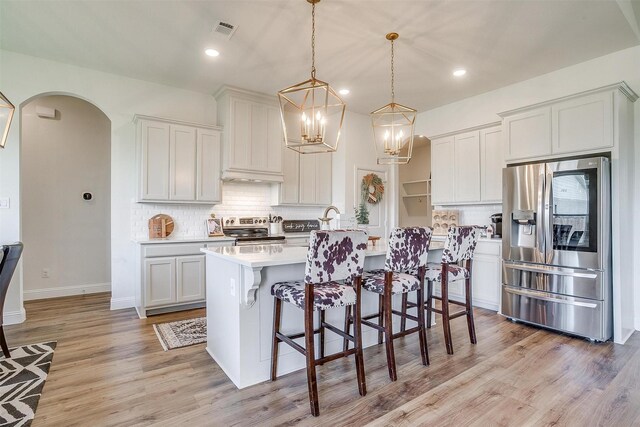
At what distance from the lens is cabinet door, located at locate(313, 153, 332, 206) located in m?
5.66

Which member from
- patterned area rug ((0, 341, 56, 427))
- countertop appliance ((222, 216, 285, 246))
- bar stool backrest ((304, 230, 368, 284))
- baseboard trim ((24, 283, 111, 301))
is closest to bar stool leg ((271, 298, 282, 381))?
bar stool backrest ((304, 230, 368, 284))

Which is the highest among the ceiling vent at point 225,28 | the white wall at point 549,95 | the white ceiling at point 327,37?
the white ceiling at point 327,37

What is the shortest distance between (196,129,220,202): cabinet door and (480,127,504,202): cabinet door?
3.70 meters

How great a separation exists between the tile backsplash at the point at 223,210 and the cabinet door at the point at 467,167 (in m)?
2.28

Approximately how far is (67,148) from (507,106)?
628 centimetres

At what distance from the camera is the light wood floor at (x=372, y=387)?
1.98m

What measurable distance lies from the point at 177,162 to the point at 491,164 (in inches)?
165

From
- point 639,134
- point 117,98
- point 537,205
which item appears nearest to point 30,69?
point 117,98

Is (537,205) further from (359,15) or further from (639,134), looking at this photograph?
(359,15)

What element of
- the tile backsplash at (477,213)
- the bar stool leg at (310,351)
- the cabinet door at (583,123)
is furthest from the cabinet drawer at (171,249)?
the cabinet door at (583,123)

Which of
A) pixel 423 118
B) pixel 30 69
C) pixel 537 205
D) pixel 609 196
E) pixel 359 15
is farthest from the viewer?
pixel 423 118

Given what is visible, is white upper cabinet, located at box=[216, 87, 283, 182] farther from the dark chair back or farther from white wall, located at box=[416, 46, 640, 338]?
white wall, located at box=[416, 46, 640, 338]

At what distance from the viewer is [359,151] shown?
5.84 meters

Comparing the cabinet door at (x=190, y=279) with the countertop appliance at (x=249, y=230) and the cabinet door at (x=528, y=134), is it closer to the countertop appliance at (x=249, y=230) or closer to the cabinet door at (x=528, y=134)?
the countertop appliance at (x=249, y=230)
